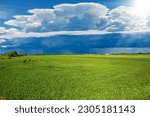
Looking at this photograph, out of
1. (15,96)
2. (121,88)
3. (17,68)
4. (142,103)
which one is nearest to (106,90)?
(121,88)

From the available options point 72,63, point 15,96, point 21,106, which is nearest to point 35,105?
point 21,106

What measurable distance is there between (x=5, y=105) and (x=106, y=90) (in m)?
3.35

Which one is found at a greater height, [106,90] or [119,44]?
[119,44]

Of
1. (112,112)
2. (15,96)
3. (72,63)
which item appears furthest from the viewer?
(72,63)

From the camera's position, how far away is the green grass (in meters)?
13.3

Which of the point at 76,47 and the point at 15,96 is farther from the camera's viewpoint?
the point at 76,47

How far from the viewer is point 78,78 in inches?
601

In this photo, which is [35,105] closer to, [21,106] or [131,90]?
[21,106]

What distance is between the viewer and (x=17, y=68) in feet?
59.4

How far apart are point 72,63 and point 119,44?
11.6 ft

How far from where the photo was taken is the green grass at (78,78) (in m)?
13.3

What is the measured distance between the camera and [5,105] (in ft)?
40.6

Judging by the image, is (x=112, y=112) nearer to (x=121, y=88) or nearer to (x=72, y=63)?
(x=121, y=88)

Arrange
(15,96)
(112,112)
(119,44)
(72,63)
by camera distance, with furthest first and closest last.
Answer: (72,63), (119,44), (15,96), (112,112)
